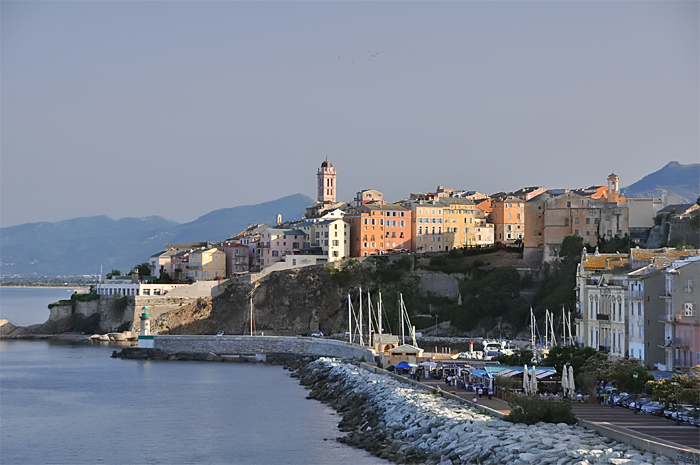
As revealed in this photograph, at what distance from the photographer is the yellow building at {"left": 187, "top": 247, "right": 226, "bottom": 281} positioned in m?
Answer: 92.6

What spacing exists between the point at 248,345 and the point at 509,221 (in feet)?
99.2

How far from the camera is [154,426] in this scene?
3975 cm

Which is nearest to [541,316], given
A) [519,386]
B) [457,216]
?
[457,216]

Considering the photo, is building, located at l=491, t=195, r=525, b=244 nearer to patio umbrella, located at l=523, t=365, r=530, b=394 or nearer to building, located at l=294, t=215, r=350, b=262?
building, located at l=294, t=215, r=350, b=262

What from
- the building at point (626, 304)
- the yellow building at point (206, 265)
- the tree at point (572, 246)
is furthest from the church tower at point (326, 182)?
the building at point (626, 304)

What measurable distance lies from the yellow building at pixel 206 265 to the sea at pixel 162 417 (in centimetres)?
2694

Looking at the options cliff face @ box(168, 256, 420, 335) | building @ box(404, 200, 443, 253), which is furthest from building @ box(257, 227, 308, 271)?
building @ box(404, 200, 443, 253)

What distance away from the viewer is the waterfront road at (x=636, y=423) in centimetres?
2369

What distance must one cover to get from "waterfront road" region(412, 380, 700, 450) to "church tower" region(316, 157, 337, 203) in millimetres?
82125

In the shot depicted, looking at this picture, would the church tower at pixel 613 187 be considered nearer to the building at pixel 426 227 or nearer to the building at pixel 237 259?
the building at pixel 426 227

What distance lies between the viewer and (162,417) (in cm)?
4212

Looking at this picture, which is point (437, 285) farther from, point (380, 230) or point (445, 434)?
point (445, 434)

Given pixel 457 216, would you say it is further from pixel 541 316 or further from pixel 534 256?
pixel 541 316

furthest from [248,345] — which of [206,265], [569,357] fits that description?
[569,357]
